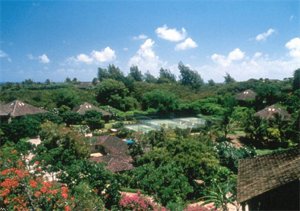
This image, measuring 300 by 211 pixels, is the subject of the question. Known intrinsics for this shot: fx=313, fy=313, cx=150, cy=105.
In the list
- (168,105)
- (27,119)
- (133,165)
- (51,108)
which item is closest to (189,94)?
(168,105)

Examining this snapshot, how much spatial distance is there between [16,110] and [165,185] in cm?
4032

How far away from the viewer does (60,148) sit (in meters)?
27.9

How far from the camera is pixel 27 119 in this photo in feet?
149

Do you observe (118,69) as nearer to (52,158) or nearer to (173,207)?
(52,158)

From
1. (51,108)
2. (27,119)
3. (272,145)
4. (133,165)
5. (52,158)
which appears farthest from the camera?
(51,108)

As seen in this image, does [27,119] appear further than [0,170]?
Yes

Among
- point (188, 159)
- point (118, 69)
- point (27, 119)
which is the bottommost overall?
point (188, 159)

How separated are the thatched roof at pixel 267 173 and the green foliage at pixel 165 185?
791 cm

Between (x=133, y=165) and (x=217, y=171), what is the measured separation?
871cm

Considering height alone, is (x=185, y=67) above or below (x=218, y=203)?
above

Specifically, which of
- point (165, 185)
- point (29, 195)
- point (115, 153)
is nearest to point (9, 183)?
point (29, 195)

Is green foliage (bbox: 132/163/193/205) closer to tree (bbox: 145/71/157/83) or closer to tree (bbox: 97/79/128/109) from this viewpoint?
tree (bbox: 97/79/128/109)

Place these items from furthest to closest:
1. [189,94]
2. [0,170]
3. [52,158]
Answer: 1. [189,94]
2. [52,158]
3. [0,170]

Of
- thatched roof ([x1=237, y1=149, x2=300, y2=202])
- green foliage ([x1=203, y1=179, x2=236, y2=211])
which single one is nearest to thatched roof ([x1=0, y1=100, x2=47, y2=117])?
green foliage ([x1=203, y1=179, x2=236, y2=211])
